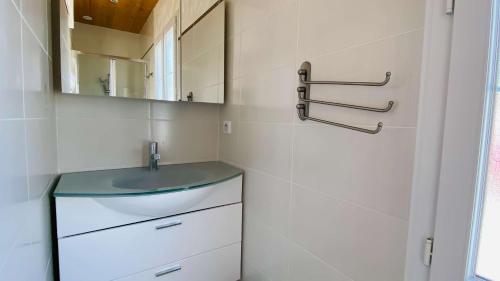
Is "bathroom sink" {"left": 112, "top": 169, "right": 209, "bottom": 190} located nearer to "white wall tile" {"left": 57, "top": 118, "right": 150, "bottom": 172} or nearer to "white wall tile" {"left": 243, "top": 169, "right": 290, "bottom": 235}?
"white wall tile" {"left": 57, "top": 118, "right": 150, "bottom": 172}

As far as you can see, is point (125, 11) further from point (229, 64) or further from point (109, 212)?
point (109, 212)

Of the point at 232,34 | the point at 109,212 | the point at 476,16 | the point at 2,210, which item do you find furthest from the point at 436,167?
the point at 232,34

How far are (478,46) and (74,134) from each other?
1.75 m

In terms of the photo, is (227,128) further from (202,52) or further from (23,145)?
(23,145)

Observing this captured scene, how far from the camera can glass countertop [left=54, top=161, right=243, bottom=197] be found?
1.12m

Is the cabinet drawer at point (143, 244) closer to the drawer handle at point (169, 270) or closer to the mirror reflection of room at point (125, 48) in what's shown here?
the drawer handle at point (169, 270)

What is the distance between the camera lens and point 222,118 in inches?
73.3

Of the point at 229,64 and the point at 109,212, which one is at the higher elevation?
the point at 229,64

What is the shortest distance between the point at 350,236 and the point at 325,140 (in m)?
0.38

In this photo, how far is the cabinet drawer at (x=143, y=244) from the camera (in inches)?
43.1

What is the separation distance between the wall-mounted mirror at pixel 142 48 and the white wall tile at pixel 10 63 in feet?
2.45

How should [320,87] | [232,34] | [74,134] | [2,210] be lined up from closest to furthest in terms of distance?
[2,210], [320,87], [74,134], [232,34]

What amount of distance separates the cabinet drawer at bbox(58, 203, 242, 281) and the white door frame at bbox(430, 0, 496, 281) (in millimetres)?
1070

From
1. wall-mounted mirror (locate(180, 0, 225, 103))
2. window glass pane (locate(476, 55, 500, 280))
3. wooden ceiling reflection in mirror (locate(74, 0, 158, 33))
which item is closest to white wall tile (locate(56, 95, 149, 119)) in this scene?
wall-mounted mirror (locate(180, 0, 225, 103))
